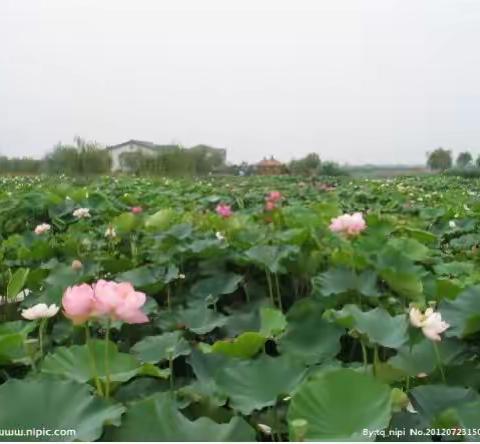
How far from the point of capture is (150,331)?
1.17m

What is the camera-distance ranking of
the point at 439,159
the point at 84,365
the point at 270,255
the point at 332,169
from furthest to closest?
1. the point at 439,159
2. the point at 332,169
3. the point at 270,255
4. the point at 84,365

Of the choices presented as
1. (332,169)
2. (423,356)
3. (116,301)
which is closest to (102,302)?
(116,301)

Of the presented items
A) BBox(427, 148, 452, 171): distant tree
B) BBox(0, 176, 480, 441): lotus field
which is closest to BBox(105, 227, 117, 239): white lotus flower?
BBox(0, 176, 480, 441): lotus field

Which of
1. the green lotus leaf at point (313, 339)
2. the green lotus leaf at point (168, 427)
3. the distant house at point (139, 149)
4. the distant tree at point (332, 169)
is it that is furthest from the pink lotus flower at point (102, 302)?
the distant tree at point (332, 169)

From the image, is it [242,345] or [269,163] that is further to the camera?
[269,163]

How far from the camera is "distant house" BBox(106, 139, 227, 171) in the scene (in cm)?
1501

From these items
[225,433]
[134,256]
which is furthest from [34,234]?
[225,433]

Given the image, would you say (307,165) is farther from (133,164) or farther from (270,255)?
(270,255)

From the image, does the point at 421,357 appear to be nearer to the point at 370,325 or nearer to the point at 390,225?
the point at 370,325

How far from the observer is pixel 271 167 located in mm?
24062

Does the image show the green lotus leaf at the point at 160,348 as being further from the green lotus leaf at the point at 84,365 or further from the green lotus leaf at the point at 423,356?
the green lotus leaf at the point at 423,356

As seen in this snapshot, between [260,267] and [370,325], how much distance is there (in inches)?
20.4

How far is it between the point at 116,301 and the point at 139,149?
630 inches

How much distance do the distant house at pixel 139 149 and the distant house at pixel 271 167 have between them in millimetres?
1898
